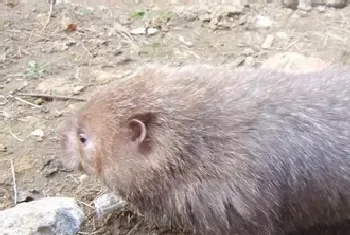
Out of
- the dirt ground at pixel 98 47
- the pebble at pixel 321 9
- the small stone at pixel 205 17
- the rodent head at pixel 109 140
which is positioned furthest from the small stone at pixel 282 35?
the rodent head at pixel 109 140

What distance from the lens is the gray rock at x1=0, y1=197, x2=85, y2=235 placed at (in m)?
3.72

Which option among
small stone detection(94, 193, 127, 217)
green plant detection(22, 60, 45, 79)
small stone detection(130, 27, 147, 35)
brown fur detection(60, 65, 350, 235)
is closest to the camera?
brown fur detection(60, 65, 350, 235)

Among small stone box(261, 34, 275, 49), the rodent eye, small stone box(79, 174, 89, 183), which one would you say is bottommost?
small stone box(79, 174, 89, 183)

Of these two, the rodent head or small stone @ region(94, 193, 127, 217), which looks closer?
the rodent head

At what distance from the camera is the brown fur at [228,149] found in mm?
3535

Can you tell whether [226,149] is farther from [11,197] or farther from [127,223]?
[11,197]

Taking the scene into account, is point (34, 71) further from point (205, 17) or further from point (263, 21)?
point (263, 21)

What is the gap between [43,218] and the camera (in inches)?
148

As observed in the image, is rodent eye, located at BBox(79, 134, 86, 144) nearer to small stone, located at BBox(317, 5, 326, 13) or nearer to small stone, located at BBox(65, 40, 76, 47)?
small stone, located at BBox(65, 40, 76, 47)

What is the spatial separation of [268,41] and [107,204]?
1.94 metres

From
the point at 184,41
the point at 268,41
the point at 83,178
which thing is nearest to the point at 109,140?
the point at 83,178

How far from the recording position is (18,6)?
590 cm

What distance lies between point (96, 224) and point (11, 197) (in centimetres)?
49

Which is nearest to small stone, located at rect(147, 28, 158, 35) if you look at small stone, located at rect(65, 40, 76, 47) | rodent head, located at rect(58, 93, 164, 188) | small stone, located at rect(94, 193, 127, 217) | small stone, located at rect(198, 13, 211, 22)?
small stone, located at rect(198, 13, 211, 22)
